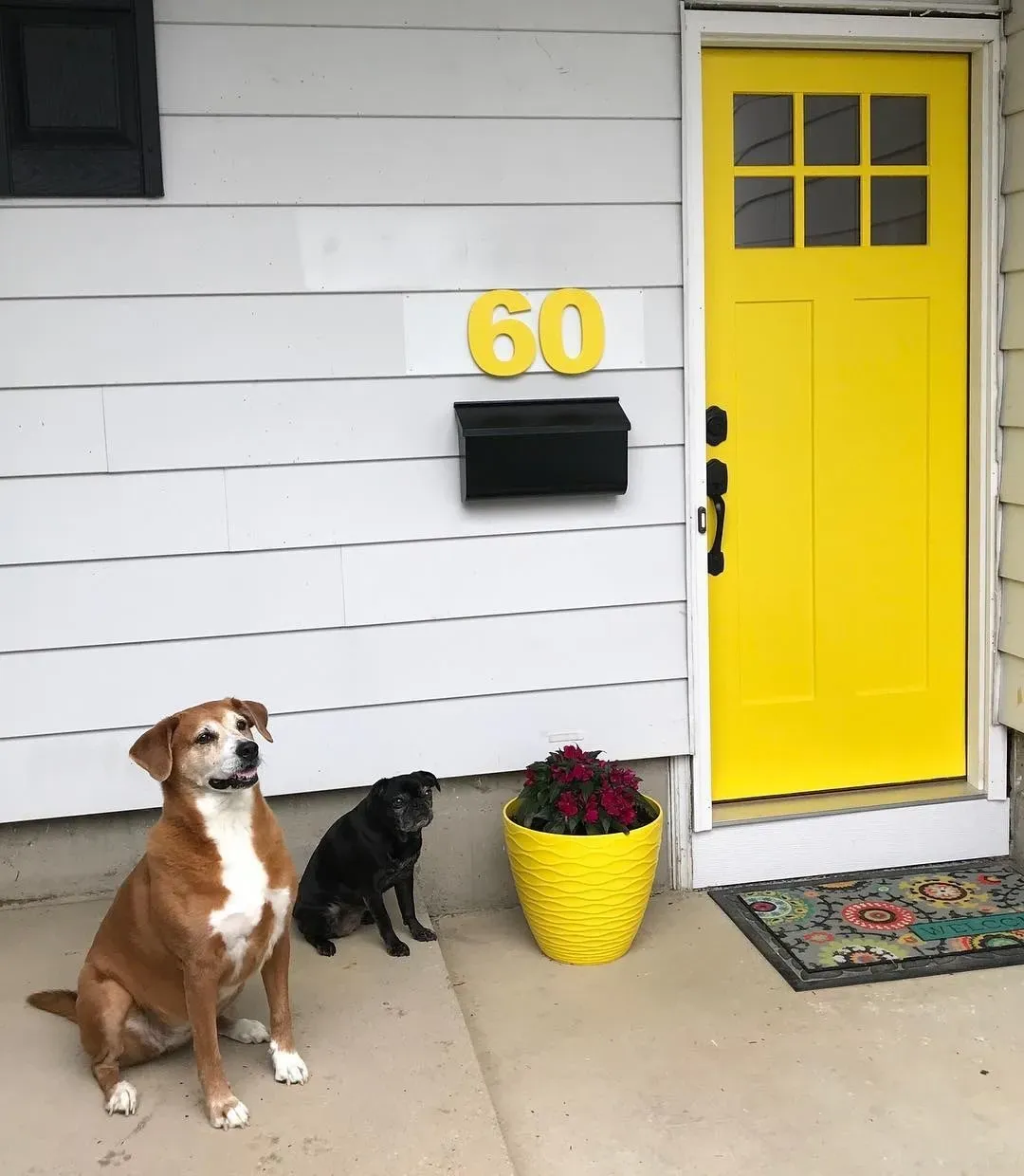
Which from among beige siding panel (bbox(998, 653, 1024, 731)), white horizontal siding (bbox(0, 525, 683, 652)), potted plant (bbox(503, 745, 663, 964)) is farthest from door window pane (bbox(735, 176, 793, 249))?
potted plant (bbox(503, 745, 663, 964))

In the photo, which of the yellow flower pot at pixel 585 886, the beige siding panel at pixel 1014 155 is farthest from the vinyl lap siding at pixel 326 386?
the beige siding panel at pixel 1014 155

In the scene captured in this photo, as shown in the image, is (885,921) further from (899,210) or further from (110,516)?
(110,516)

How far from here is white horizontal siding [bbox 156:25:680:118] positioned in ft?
9.90

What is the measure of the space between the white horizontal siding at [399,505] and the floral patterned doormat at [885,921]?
1076 millimetres

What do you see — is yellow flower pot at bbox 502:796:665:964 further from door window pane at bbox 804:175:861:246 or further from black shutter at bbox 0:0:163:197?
black shutter at bbox 0:0:163:197

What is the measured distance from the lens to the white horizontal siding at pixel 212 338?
119 inches

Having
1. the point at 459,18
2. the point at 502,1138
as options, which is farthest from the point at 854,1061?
the point at 459,18

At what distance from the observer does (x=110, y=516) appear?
3.10 meters

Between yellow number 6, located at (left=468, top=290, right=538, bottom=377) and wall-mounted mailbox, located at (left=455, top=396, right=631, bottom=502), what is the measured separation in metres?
0.09

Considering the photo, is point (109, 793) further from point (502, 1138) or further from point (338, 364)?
point (502, 1138)

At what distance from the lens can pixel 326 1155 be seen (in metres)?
2.25

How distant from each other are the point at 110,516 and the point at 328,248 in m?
0.84

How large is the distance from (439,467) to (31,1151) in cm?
176

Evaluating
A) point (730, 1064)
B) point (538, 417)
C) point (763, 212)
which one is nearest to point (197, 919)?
point (730, 1064)
